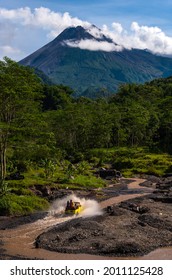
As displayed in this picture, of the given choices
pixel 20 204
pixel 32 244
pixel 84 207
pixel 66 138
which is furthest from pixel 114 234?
pixel 66 138

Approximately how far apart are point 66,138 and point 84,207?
2214 inches

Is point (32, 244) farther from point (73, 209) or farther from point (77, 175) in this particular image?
point (77, 175)

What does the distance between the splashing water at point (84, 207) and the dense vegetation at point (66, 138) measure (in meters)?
1.55

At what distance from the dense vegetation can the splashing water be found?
1547 millimetres

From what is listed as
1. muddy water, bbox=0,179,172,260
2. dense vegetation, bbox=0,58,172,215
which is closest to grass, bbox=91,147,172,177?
dense vegetation, bbox=0,58,172,215

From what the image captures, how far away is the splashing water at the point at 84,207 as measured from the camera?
1480 inches

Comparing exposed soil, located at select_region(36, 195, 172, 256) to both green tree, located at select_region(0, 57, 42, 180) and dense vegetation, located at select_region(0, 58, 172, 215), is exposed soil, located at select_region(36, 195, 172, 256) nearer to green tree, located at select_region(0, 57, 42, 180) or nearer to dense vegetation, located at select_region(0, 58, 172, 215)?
dense vegetation, located at select_region(0, 58, 172, 215)

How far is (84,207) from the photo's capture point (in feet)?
132

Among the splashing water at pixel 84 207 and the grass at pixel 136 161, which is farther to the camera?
the grass at pixel 136 161

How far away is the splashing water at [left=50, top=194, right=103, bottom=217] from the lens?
3759 centimetres

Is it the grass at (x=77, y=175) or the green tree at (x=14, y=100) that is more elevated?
the green tree at (x=14, y=100)

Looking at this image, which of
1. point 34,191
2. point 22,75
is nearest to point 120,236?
point 34,191

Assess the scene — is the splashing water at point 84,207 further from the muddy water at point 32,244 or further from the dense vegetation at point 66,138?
the muddy water at point 32,244

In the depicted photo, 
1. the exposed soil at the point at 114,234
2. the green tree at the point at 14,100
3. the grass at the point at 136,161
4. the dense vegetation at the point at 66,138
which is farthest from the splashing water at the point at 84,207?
the grass at the point at 136,161
